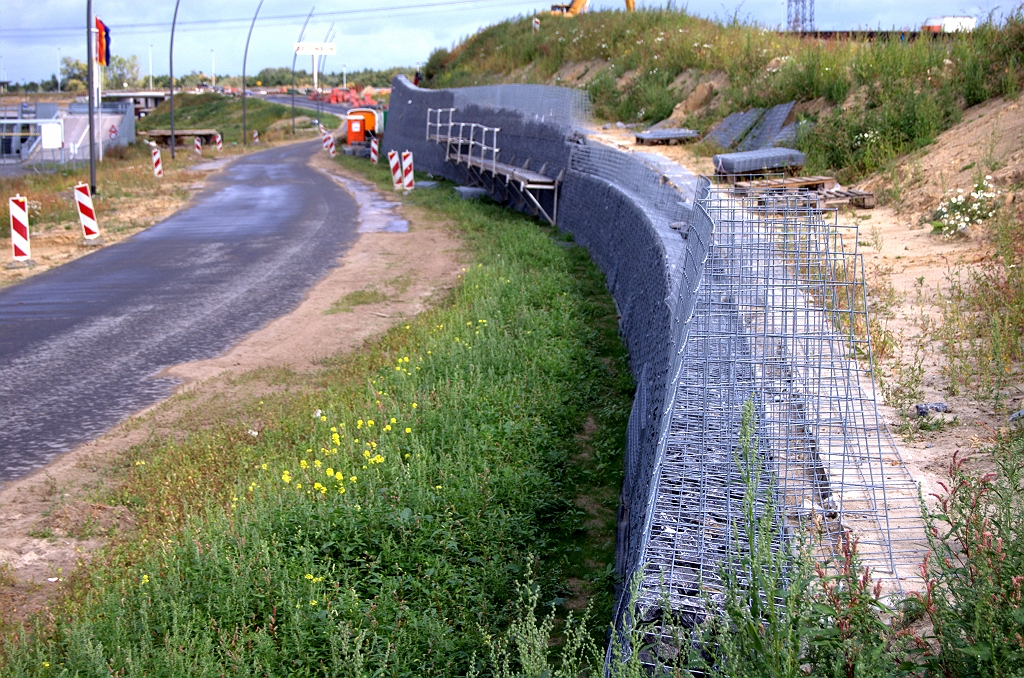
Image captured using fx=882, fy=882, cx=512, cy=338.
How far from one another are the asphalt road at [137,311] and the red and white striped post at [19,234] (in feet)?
2.25

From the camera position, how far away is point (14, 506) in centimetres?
573

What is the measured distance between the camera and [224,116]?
92062mm

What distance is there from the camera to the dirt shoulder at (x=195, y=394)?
5191 mm

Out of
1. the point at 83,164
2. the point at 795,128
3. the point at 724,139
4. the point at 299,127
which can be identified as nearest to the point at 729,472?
the point at 795,128

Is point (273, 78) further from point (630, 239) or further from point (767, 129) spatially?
point (630, 239)

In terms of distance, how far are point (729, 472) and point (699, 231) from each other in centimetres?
230

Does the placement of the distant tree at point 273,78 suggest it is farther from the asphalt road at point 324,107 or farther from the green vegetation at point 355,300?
the green vegetation at point 355,300

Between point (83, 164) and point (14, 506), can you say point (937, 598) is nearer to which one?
point (14, 506)

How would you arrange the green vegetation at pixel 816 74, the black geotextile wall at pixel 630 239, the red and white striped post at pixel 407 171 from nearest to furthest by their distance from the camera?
the black geotextile wall at pixel 630 239
the green vegetation at pixel 816 74
the red and white striped post at pixel 407 171

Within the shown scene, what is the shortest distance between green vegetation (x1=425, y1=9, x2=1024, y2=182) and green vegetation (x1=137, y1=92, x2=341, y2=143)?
143ft

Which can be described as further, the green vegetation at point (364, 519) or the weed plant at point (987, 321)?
the weed plant at point (987, 321)

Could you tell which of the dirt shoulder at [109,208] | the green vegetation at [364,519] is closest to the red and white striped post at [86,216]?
the dirt shoulder at [109,208]

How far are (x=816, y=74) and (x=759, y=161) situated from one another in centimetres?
457

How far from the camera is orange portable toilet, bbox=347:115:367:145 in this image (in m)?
44.3
